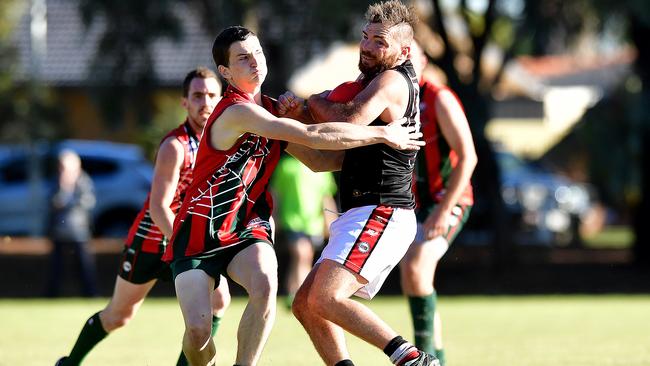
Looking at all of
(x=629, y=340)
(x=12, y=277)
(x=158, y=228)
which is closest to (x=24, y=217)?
(x=12, y=277)

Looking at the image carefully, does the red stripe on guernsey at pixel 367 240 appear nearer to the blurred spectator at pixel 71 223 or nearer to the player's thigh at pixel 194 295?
the player's thigh at pixel 194 295

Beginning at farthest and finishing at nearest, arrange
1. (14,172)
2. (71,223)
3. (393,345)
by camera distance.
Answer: (14,172)
(71,223)
(393,345)

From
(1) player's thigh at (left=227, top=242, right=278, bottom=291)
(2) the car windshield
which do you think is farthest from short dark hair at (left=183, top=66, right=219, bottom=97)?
(2) the car windshield

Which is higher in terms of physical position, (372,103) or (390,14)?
(390,14)

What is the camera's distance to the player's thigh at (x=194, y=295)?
21.9 feet

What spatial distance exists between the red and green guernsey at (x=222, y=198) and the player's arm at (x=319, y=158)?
37 centimetres

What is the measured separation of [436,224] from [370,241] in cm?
165

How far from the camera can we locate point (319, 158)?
719 centimetres

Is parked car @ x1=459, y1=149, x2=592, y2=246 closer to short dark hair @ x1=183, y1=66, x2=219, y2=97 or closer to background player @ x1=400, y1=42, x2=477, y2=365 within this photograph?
background player @ x1=400, y1=42, x2=477, y2=365

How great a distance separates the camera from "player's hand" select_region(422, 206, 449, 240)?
8398 mm

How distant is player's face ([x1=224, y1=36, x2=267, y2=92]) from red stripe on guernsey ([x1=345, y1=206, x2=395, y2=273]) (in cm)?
94

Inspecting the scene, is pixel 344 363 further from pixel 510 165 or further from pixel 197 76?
pixel 510 165

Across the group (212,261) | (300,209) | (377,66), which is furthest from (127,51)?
(212,261)

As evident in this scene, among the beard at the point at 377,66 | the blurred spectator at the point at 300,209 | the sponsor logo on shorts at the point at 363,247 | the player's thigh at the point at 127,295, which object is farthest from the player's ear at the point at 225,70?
the blurred spectator at the point at 300,209
